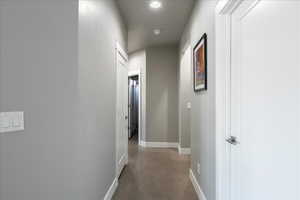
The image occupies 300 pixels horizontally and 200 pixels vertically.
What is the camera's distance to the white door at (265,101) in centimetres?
89

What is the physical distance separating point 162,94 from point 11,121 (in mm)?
3808

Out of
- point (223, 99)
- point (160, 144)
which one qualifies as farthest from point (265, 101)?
point (160, 144)

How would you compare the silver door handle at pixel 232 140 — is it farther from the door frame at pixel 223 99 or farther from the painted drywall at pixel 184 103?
the painted drywall at pixel 184 103

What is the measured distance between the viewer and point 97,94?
182cm

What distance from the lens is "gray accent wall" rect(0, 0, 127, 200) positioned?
118 cm

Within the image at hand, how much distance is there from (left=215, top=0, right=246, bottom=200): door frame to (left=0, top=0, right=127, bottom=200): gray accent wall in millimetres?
1189

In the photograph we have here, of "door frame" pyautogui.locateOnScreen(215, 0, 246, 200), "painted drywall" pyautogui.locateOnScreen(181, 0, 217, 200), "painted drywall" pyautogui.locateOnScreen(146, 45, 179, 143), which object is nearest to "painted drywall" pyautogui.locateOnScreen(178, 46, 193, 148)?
"painted drywall" pyautogui.locateOnScreen(146, 45, 179, 143)

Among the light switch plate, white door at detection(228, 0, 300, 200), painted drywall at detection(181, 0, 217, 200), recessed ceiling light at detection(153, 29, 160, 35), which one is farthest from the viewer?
recessed ceiling light at detection(153, 29, 160, 35)

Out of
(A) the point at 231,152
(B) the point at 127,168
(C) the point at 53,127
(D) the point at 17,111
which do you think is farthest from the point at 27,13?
(B) the point at 127,168

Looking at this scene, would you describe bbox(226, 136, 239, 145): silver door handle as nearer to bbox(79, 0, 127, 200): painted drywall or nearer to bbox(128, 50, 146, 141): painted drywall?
bbox(79, 0, 127, 200): painted drywall

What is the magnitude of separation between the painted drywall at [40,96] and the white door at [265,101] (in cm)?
134

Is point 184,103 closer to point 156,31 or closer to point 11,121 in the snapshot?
point 156,31

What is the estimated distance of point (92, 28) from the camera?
5.43ft

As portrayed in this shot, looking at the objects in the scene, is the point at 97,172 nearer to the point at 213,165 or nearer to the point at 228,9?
the point at 213,165
